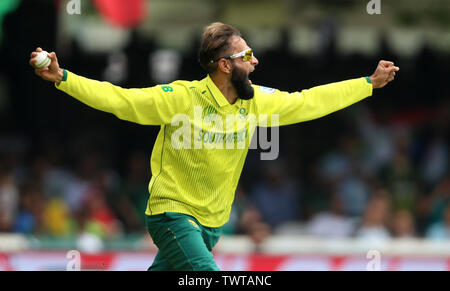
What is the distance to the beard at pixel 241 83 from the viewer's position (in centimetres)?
587

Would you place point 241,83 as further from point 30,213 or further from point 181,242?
point 30,213

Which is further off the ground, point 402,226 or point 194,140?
point 402,226

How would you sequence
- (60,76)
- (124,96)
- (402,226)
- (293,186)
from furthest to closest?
(293,186)
(402,226)
(124,96)
(60,76)

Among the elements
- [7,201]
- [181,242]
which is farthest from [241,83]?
[7,201]

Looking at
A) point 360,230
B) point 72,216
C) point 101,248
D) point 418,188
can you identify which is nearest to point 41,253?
point 101,248

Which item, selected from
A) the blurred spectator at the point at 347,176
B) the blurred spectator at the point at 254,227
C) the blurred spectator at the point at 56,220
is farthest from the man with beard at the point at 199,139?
the blurred spectator at the point at 347,176

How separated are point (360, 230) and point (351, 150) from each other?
6.58 ft

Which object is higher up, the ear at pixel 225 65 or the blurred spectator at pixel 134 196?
the blurred spectator at pixel 134 196

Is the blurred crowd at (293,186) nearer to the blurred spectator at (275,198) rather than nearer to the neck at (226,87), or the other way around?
the blurred spectator at (275,198)

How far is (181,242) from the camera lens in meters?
5.64

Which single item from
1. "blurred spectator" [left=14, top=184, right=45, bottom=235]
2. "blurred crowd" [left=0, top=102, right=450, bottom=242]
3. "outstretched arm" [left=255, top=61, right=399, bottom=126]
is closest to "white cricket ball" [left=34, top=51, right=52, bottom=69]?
"outstretched arm" [left=255, top=61, right=399, bottom=126]

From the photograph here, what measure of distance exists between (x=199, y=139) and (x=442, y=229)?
628 centimetres

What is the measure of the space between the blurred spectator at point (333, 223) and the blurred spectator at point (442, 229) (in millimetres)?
1030

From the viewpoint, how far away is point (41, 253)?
31.7 feet
